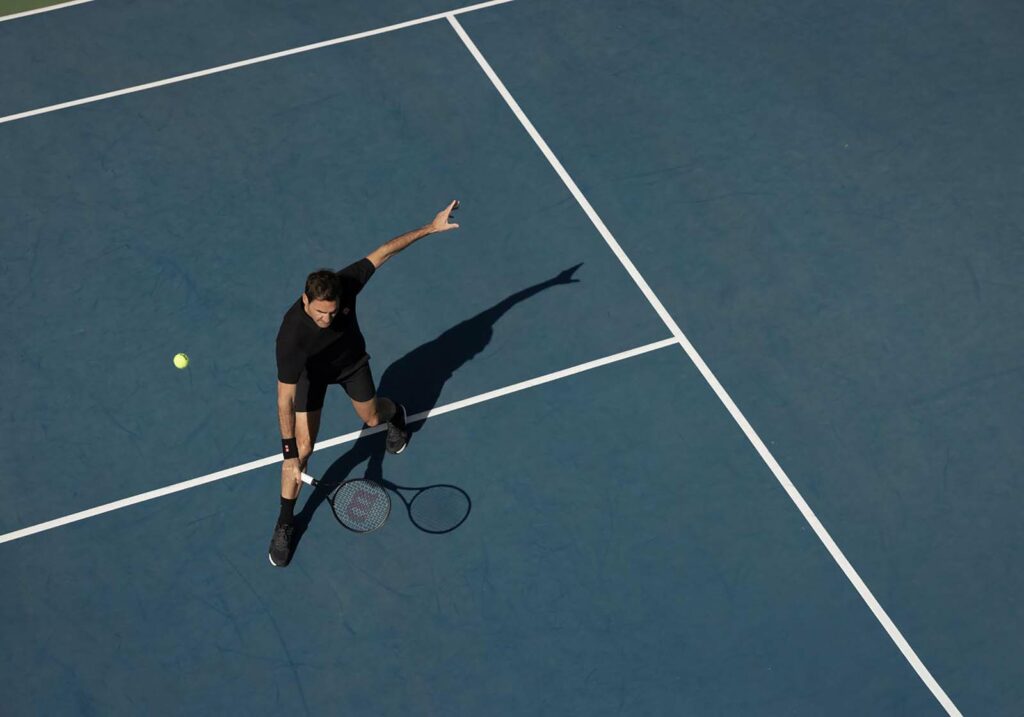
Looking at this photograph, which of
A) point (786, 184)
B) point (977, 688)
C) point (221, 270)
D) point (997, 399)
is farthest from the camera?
point (786, 184)

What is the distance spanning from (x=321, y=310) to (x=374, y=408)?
4.61 feet

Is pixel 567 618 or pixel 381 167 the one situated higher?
pixel 381 167

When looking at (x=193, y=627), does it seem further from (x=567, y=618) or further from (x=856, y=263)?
(x=856, y=263)

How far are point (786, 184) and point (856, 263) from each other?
3.70 ft

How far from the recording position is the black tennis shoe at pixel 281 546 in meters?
7.81

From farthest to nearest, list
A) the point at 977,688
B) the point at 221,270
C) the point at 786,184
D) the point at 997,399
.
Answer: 1. the point at 786,184
2. the point at 221,270
3. the point at 997,399
4. the point at 977,688

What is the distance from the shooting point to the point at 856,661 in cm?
744

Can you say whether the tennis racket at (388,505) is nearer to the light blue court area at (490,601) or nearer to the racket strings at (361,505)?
the racket strings at (361,505)

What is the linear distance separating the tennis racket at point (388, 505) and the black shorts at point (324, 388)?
0.55 metres

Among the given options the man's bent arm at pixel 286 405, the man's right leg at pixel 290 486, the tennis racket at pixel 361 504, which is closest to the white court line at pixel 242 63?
the man's right leg at pixel 290 486

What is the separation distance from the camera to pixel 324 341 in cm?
729

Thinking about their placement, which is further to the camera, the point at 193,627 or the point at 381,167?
the point at 381,167

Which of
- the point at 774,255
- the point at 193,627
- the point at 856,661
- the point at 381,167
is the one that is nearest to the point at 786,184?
the point at 774,255

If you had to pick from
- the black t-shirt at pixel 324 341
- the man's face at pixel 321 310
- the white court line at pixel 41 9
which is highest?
the man's face at pixel 321 310
